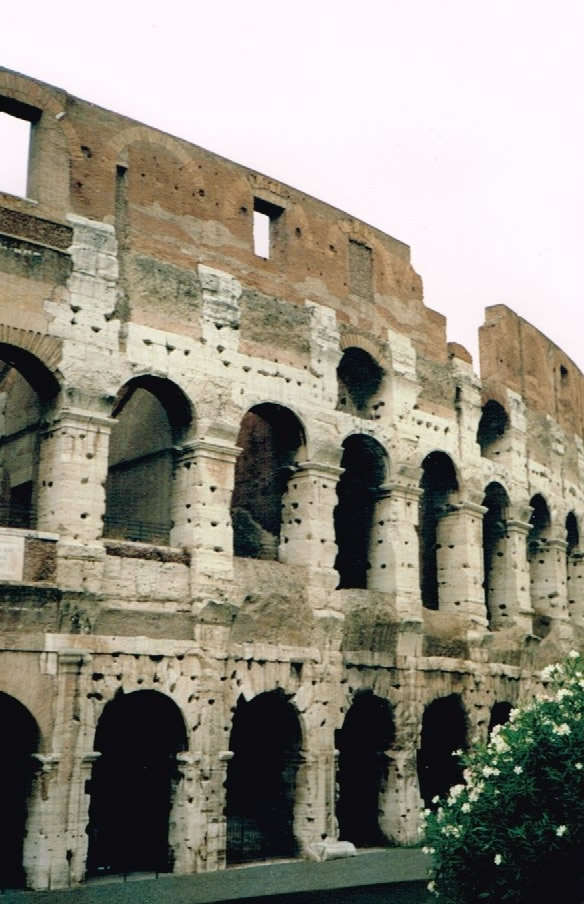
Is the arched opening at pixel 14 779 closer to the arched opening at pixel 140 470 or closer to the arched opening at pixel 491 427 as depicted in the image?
the arched opening at pixel 140 470

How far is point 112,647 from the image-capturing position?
43.7ft

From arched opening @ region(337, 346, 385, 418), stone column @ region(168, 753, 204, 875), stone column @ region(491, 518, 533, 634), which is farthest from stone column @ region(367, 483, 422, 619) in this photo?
stone column @ region(168, 753, 204, 875)

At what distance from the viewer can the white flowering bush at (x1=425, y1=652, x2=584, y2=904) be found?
31.4 ft

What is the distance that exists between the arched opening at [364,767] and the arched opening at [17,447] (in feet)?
19.9

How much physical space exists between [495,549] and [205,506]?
7.83 metres

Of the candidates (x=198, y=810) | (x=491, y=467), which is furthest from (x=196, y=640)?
(x=491, y=467)

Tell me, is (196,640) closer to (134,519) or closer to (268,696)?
(268,696)

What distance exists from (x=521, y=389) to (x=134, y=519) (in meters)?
8.39

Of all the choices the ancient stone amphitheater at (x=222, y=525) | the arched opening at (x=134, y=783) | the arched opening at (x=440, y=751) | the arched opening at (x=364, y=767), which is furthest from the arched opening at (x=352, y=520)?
the arched opening at (x=134, y=783)

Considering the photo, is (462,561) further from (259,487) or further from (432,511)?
(259,487)

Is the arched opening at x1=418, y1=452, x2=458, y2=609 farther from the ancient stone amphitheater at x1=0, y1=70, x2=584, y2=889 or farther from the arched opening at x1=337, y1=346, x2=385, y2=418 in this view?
the arched opening at x1=337, y1=346, x2=385, y2=418

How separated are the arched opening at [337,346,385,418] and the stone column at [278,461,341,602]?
199cm

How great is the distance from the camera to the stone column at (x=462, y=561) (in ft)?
61.5

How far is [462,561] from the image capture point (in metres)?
18.9
